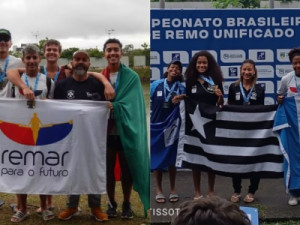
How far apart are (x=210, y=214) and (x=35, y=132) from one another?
13.5ft

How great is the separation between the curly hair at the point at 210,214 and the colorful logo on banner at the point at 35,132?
12.9ft

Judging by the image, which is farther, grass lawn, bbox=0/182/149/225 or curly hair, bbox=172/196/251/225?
grass lawn, bbox=0/182/149/225

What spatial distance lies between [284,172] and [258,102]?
0.78 m

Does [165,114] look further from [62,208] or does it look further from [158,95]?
[62,208]

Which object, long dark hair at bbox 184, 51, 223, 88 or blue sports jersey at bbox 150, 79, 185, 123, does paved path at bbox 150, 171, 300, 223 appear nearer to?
blue sports jersey at bbox 150, 79, 185, 123

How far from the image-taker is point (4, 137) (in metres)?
5.41

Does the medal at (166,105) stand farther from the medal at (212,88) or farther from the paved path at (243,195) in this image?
the paved path at (243,195)

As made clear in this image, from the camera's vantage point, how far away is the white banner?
17.5 ft

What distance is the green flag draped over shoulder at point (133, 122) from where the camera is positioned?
538 cm

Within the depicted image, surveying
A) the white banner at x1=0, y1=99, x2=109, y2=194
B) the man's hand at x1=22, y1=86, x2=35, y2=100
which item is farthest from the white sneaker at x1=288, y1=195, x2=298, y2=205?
the man's hand at x1=22, y1=86, x2=35, y2=100

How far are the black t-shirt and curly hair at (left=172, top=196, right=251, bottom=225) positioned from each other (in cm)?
391

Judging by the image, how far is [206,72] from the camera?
17.8ft

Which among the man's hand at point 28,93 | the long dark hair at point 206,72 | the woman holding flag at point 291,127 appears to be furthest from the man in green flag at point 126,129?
the woman holding flag at point 291,127

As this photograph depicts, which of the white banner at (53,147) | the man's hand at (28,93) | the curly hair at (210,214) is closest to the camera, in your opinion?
the curly hair at (210,214)
